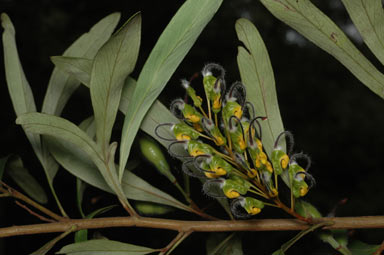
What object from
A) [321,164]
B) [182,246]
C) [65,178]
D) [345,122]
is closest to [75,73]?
[65,178]

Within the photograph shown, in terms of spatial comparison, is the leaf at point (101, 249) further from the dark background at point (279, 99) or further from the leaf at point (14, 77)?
the dark background at point (279, 99)

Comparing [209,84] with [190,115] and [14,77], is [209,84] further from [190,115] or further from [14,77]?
[14,77]

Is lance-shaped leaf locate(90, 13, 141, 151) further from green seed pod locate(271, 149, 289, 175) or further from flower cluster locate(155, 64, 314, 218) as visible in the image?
green seed pod locate(271, 149, 289, 175)

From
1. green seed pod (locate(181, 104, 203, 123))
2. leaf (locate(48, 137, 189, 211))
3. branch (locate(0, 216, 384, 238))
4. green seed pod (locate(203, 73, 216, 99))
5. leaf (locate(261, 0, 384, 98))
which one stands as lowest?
Result: branch (locate(0, 216, 384, 238))

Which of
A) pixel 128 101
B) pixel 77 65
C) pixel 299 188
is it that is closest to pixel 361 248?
pixel 299 188

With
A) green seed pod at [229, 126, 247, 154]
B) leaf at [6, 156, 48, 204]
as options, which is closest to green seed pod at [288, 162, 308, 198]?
green seed pod at [229, 126, 247, 154]

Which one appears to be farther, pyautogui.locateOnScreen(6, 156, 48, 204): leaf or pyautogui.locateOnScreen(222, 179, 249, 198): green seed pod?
pyautogui.locateOnScreen(6, 156, 48, 204): leaf

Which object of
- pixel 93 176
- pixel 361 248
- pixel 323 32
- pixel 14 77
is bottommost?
pixel 361 248

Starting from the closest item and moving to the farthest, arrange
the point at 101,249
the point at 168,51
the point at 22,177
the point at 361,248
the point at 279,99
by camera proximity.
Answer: the point at 168,51
the point at 101,249
the point at 361,248
the point at 22,177
the point at 279,99
